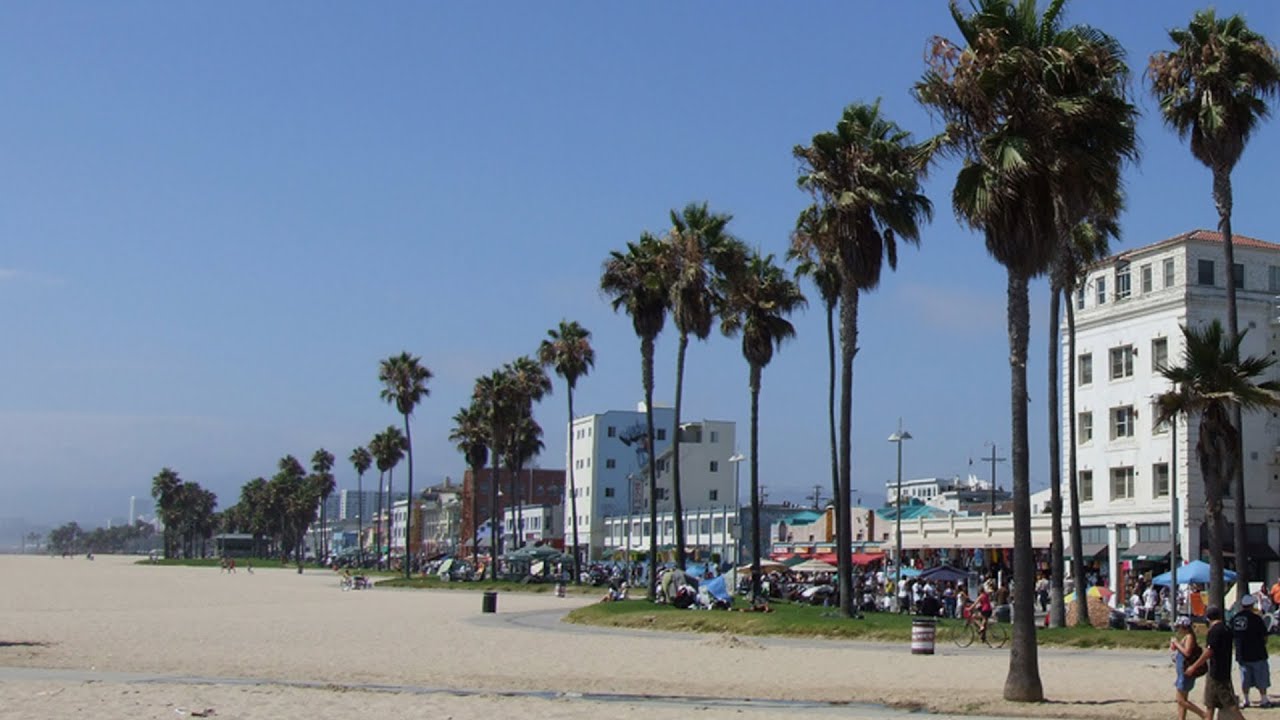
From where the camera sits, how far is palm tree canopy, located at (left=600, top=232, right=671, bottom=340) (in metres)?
51.6

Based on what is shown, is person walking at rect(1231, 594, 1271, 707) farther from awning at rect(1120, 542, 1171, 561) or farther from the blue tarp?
awning at rect(1120, 542, 1171, 561)

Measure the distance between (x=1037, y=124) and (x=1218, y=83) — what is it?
14882 mm

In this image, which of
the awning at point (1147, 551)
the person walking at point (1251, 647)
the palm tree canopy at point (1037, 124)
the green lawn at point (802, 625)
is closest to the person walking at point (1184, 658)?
the person walking at point (1251, 647)

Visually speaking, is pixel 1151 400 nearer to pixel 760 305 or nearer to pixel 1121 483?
pixel 1121 483

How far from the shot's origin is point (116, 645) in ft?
114

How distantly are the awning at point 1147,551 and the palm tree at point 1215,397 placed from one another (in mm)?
23040

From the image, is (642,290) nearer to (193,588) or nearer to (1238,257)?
(1238,257)

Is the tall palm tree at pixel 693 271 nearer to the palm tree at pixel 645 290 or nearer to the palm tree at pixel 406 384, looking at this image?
the palm tree at pixel 645 290

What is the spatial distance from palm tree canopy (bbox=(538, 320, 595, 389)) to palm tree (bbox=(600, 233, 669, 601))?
1033 inches

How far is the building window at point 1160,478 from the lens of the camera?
5731 centimetres

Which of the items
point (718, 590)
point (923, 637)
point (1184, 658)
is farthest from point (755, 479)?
point (1184, 658)

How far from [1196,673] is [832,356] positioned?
1172 inches

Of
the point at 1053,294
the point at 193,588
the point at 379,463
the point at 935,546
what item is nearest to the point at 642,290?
the point at 1053,294

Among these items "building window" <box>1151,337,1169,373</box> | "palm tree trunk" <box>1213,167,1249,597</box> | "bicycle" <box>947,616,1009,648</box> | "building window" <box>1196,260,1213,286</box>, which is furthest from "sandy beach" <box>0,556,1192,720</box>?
"building window" <box>1196,260,1213,286</box>
